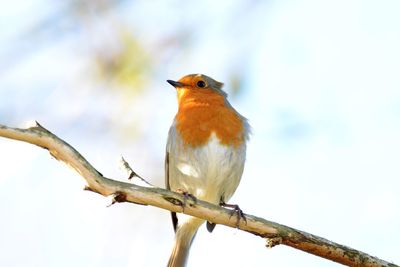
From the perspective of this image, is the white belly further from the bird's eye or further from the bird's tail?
the bird's eye

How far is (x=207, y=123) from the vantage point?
594 centimetres

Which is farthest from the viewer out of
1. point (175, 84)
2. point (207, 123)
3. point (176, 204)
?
point (175, 84)

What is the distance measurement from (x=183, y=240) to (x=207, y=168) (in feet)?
2.77

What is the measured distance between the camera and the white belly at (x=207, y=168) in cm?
584

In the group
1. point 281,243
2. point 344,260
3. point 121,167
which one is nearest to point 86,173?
point 121,167

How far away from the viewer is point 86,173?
400cm

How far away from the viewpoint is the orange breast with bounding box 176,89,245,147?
5.88m

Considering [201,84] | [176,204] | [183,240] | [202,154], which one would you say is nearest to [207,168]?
[202,154]

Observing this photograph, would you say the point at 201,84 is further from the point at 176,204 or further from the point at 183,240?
the point at 176,204

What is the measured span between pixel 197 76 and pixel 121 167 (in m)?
2.21

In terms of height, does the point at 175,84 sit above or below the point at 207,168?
above

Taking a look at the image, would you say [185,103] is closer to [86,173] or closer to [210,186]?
[210,186]

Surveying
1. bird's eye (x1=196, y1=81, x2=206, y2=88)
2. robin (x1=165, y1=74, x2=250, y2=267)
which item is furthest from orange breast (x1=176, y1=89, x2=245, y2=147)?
bird's eye (x1=196, y1=81, x2=206, y2=88)

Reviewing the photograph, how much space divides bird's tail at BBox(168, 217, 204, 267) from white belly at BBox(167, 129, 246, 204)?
11.3 inches
